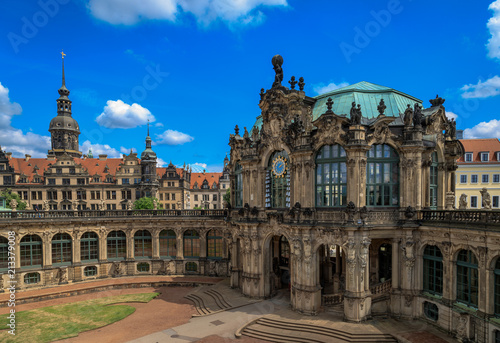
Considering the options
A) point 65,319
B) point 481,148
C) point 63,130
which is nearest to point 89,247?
point 65,319

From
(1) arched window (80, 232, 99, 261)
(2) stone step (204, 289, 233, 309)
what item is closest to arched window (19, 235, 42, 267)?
(1) arched window (80, 232, 99, 261)

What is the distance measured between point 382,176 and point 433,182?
5.60m

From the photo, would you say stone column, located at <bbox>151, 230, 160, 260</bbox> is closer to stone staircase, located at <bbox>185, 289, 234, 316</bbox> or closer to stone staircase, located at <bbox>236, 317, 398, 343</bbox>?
stone staircase, located at <bbox>185, 289, 234, 316</bbox>

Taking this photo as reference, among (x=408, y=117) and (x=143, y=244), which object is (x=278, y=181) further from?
(x=143, y=244)

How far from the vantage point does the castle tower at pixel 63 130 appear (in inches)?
4336

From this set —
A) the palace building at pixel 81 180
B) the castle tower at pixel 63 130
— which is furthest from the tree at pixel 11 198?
the castle tower at pixel 63 130

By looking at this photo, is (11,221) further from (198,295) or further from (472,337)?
(472,337)

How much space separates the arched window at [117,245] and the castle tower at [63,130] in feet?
271

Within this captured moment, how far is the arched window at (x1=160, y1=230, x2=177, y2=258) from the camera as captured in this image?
41.4 meters

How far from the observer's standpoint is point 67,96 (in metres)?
114

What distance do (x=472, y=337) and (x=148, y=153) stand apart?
8107cm

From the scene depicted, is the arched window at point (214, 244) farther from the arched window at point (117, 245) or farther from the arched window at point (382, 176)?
the arched window at point (382, 176)

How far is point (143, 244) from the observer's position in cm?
4128

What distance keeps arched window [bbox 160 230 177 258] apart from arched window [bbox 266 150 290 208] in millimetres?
16078
